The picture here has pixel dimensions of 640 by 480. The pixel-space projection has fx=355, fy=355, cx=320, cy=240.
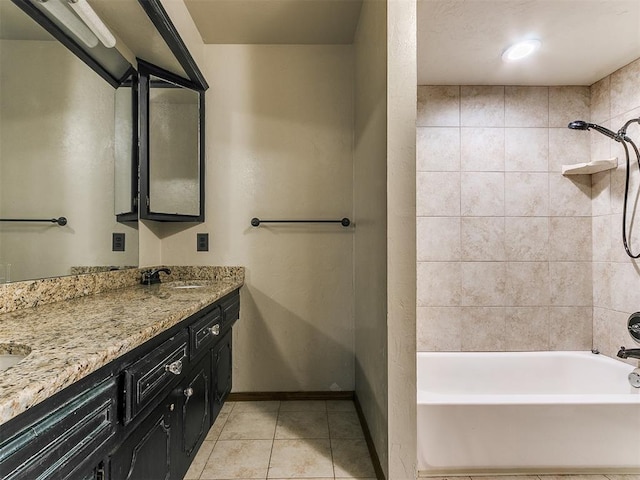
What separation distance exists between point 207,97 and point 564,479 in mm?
2924

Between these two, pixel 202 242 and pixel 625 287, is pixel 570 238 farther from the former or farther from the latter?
pixel 202 242

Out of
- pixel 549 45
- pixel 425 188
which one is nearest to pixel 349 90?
pixel 425 188

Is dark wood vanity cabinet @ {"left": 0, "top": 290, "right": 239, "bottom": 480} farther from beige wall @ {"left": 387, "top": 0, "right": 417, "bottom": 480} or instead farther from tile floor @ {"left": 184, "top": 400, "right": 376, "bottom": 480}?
beige wall @ {"left": 387, "top": 0, "right": 417, "bottom": 480}

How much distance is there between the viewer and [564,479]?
1.63 metres

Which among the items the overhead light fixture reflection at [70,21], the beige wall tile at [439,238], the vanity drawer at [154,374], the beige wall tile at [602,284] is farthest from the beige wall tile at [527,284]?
the overhead light fixture reflection at [70,21]

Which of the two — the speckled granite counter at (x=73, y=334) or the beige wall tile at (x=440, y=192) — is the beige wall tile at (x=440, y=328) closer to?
the beige wall tile at (x=440, y=192)

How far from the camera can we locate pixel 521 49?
2.09 m

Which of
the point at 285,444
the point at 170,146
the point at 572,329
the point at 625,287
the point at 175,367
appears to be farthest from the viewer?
the point at 572,329

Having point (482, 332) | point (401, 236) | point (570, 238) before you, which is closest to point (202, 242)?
point (401, 236)

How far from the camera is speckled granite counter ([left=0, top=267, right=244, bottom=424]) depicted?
552 millimetres

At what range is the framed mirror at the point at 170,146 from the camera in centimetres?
198

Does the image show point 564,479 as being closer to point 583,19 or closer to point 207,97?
point 583,19

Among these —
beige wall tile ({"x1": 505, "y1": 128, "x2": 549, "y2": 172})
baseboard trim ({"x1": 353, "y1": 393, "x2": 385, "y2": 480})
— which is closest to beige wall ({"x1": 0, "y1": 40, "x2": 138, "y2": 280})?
baseboard trim ({"x1": 353, "y1": 393, "x2": 385, "y2": 480})

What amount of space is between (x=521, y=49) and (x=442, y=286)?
155 centimetres
